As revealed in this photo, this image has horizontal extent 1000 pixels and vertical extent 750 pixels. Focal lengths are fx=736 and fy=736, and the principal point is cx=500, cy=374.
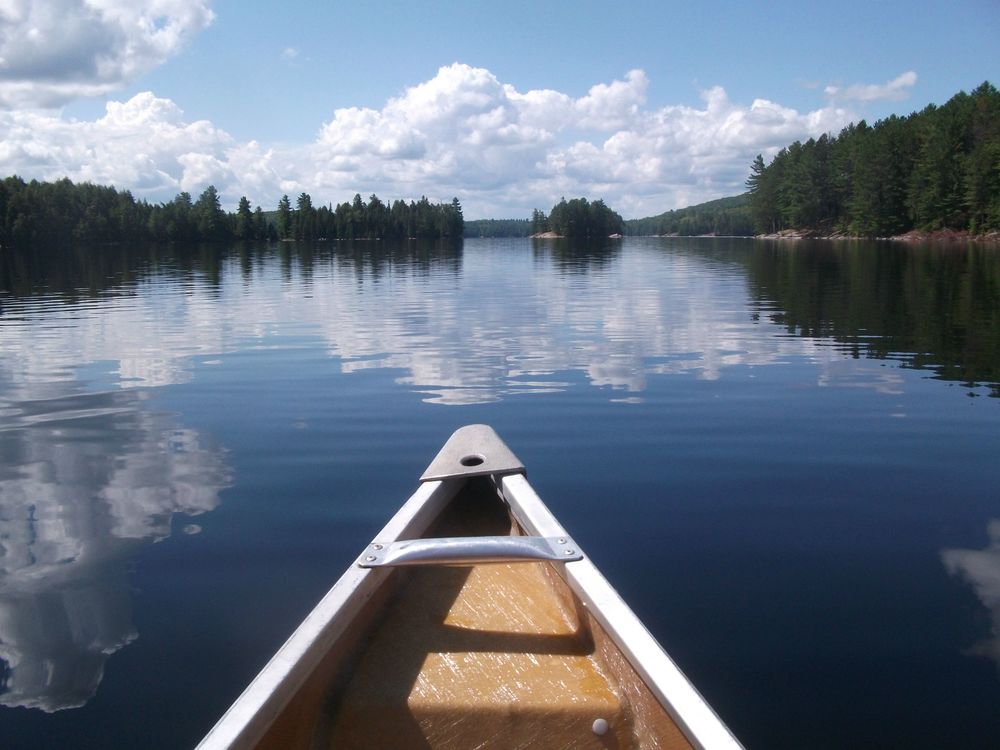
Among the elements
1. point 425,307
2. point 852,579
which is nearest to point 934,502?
point 852,579

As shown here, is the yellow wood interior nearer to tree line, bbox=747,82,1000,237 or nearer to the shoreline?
the shoreline

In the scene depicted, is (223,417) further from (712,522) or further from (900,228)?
(900,228)

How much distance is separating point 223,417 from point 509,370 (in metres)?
6.10

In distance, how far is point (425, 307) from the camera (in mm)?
29000

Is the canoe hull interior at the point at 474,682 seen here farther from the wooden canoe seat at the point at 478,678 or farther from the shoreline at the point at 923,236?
the shoreline at the point at 923,236

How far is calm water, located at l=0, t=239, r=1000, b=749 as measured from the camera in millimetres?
5113

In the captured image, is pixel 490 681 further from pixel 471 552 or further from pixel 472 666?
pixel 471 552

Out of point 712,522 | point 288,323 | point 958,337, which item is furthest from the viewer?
point 288,323

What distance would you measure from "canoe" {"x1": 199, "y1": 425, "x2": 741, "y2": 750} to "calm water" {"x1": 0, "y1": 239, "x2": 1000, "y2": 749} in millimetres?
1250

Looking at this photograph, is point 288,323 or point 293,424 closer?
point 293,424

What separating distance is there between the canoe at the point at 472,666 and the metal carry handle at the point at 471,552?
1 cm

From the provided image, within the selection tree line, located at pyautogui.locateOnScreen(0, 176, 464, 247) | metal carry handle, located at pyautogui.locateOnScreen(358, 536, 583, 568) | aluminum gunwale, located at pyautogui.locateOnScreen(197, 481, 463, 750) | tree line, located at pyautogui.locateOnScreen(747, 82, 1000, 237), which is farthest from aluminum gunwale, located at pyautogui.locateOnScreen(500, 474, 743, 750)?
tree line, located at pyautogui.locateOnScreen(0, 176, 464, 247)

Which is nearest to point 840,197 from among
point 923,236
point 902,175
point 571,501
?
point 902,175

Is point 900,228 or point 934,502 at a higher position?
point 900,228
